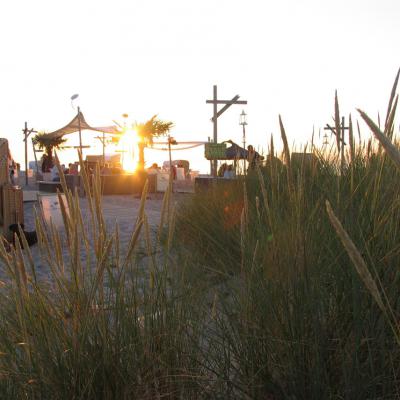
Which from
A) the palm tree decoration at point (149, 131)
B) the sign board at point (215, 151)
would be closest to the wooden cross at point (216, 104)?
the sign board at point (215, 151)

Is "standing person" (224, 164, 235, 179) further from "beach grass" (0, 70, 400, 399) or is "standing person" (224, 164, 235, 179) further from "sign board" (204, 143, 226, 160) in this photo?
"beach grass" (0, 70, 400, 399)

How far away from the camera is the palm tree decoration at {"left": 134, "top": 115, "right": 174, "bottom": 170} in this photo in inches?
630

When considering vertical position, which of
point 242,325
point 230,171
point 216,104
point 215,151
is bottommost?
point 242,325

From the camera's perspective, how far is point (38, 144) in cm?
3038

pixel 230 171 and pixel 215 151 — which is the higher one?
pixel 215 151

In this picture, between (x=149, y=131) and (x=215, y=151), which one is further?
(x=149, y=131)

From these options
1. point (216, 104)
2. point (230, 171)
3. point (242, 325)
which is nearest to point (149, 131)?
point (216, 104)

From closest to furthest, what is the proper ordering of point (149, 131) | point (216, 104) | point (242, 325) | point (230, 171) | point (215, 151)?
point (242, 325) < point (230, 171) < point (215, 151) < point (216, 104) < point (149, 131)

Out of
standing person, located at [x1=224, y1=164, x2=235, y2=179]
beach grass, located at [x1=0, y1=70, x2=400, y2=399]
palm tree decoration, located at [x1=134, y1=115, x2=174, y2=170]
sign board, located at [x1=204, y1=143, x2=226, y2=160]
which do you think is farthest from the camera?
palm tree decoration, located at [x1=134, y1=115, x2=174, y2=170]

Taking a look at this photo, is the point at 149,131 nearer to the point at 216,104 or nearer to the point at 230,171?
the point at 216,104

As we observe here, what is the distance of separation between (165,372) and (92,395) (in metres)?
0.16

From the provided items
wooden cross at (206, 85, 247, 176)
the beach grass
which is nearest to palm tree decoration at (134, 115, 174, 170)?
wooden cross at (206, 85, 247, 176)

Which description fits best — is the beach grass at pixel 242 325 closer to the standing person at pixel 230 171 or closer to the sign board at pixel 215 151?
the standing person at pixel 230 171

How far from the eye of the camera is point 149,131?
19.1m
